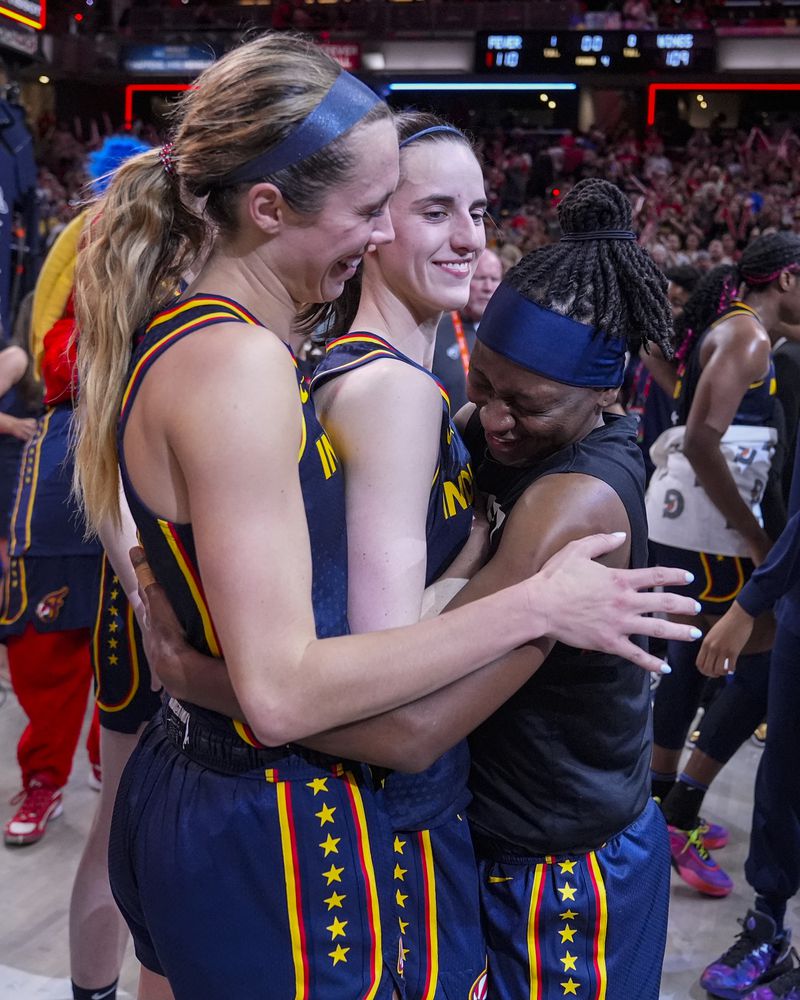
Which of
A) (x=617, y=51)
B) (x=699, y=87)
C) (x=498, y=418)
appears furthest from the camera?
(x=699, y=87)

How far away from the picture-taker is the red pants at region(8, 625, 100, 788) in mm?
3242

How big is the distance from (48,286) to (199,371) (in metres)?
1.67

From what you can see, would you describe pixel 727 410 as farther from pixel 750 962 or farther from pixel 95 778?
pixel 95 778

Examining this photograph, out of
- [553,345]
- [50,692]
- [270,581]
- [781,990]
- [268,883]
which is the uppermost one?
[553,345]

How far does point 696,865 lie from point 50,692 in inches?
77.7

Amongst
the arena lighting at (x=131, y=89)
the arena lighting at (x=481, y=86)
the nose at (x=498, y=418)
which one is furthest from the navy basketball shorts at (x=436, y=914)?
the arena lighting at (x=131, y=89)

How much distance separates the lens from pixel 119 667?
97.3 inches

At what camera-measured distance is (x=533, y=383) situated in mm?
1453

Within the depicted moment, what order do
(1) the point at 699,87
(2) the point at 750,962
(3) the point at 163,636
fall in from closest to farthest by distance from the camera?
(3) the point at 163,636 → (2) the point at 750,962 → (1) the point at 699,87

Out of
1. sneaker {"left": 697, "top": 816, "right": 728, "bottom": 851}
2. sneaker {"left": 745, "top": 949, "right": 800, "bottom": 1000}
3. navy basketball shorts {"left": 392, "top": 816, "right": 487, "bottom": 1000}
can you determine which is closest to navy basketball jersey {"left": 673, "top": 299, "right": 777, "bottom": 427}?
sneaker {"left": 697, "top": 816, "right": 728, "bottom": 851}

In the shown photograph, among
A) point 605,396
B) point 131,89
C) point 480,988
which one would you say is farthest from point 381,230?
point 131,89

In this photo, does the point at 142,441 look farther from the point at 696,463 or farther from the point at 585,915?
the point at 696,463

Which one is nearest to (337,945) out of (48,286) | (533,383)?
(533,383)

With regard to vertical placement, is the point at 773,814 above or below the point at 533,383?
below
